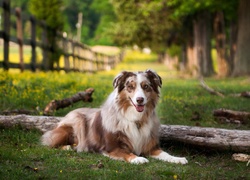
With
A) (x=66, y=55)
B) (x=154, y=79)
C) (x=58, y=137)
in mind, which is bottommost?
(x=58, y=137)

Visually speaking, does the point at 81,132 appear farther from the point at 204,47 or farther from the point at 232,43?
the point at 232,43

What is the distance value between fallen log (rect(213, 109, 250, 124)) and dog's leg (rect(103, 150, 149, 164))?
4.06 meters

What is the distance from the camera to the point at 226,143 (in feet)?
24.5

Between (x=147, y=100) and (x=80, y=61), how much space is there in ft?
85.6

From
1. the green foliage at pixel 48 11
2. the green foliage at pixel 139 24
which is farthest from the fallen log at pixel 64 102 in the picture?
the green foliage at pixel 139 24

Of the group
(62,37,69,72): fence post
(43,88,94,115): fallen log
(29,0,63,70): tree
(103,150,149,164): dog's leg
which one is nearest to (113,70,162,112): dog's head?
(103,150,149,164): dog's leg

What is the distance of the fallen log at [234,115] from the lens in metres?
10.1

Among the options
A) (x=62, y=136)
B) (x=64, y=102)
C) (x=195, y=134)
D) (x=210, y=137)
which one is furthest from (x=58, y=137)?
(x=210, y=137)

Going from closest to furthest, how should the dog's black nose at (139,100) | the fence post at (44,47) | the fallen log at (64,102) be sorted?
1. the dog's black nose at (139,100)
2. the fallen log at (64,102)
3. the fence post at (44,47)

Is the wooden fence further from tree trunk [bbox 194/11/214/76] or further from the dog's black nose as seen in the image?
the dog's black nose

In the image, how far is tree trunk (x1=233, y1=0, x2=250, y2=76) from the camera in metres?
24.1

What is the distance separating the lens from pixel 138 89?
693cm

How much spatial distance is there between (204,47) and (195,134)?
75.2ft

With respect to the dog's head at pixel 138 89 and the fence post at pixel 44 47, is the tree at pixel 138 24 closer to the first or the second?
the fence post at pixel 44 47
